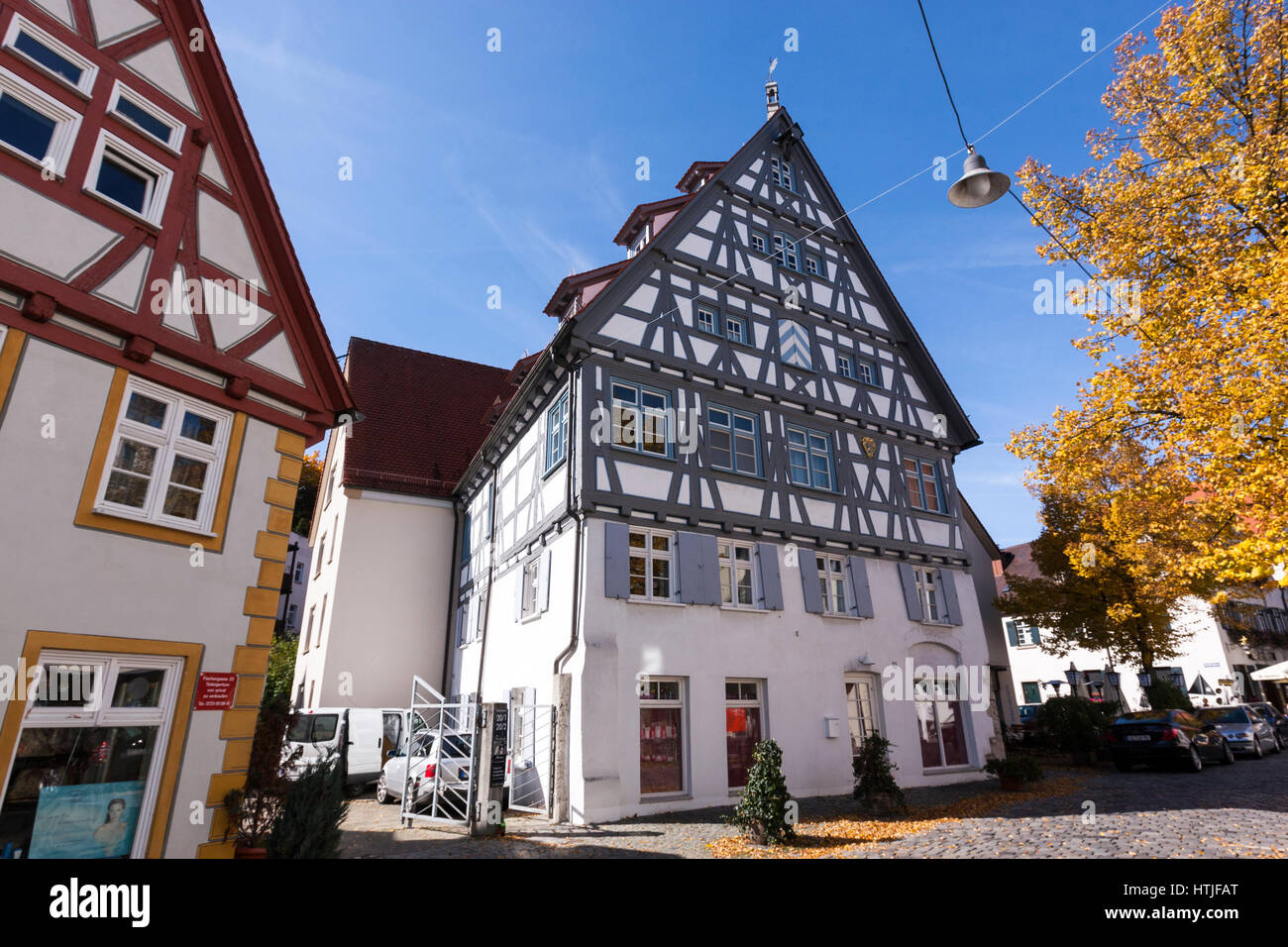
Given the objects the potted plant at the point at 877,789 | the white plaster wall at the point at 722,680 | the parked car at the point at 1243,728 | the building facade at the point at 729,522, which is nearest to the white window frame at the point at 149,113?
the building facade at the point at 729,522

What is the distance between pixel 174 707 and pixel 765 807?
751cm

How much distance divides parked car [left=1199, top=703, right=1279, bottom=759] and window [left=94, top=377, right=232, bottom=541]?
25.8 m

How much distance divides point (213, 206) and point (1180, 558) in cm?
1524

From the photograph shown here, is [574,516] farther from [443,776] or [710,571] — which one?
[443,776]

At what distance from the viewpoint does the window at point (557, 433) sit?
14367 mm

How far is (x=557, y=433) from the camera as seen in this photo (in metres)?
15.0

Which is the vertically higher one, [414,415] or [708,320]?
[414,415]

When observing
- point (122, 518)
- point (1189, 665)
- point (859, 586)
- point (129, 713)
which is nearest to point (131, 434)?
point (122, 518)

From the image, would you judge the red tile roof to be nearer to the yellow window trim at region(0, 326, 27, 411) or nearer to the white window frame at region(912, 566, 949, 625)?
the white window frame at region(912, 566, 949, 625)

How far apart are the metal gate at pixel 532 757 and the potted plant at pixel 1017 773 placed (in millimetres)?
9681

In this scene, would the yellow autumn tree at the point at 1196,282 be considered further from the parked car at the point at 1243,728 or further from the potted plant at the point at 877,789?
the parked car at the point at 1243,728

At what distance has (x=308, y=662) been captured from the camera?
2178 centimetres

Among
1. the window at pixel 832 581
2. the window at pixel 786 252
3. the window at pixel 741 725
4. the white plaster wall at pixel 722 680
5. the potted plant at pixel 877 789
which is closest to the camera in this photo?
the potted plant at pixel 877 789
